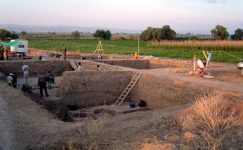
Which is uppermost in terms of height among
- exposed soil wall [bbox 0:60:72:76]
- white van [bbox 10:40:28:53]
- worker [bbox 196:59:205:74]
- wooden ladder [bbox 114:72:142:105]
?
white van [bbox 10:40:28:53]

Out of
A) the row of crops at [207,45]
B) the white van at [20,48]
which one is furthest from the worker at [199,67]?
the row of crops at [207,45]

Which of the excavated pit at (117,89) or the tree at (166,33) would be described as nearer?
the excavated pit at (117,89)

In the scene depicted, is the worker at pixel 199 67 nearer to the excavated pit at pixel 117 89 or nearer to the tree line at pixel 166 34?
the excavated pit at pixel 117 89

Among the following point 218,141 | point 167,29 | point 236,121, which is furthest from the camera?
point 167,29

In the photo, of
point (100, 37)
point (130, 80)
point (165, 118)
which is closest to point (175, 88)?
point (130, 80)

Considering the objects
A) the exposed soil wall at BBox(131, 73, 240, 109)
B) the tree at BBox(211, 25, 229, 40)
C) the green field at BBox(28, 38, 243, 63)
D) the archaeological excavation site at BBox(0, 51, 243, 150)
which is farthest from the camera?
the tree at BBox(211, 25, 229, 40)

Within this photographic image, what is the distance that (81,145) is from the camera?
32.0 feet

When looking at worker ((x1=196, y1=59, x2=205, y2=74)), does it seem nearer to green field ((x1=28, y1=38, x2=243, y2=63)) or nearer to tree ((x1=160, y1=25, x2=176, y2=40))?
green field ((x1=28, y1=38, x2=243, y2=63))

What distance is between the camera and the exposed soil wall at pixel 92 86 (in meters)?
20.0

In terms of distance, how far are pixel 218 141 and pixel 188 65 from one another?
18478 mm

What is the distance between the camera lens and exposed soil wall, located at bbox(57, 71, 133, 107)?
1998cm

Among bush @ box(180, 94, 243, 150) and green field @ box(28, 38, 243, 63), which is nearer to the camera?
bush @ box(180, 94, 243, 150)

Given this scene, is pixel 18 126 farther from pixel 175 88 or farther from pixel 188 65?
pixel 188 65

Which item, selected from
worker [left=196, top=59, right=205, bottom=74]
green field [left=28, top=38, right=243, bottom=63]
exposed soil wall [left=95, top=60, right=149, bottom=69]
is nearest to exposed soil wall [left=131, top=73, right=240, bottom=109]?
worker [left=196, top=59, right=205, bottom=74]
